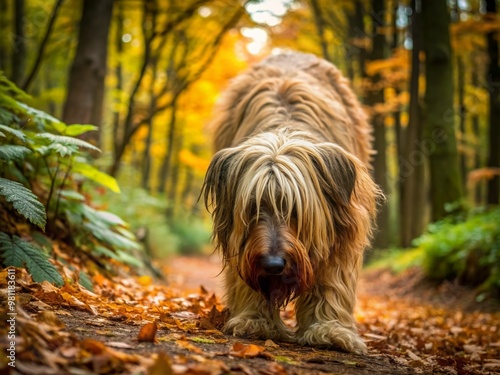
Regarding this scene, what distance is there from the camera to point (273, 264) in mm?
3410

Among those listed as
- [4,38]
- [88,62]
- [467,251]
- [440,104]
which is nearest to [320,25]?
[440,104]

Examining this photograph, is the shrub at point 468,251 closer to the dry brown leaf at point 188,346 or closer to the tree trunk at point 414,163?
the tree trunk at point 414,163

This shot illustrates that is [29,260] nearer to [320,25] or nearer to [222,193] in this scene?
[222,193]

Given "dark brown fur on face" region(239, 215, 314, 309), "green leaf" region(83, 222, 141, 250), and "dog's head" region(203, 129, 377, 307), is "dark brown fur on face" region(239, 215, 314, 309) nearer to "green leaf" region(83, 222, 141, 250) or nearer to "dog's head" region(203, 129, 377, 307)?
"dog's head" region(203, 129, 377, 307)

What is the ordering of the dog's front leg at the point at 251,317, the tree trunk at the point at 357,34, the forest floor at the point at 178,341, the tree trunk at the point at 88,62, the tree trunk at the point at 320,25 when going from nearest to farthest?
the forest floor at the point at 178,341 → the dog's front leg at the point at 251,317 → the tree trunk at the point at 88,62 → the tree trunk at the point at 357,34 → the tree trunk at the point at 320,25

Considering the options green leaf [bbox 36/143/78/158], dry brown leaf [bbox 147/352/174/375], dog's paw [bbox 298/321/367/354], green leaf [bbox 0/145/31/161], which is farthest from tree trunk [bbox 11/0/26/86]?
dry brown leaf [bbox 147/352/174/375]

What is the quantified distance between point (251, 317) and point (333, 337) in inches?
23.5

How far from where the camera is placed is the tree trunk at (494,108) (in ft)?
42.8

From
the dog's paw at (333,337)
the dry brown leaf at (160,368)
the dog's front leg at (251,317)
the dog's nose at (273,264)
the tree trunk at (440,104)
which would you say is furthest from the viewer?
the tree trunk at (440,104)

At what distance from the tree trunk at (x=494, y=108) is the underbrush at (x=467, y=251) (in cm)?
262

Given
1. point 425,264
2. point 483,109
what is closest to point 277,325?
point 425,264

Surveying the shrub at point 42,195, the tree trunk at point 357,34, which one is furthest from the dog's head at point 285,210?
the tree trunk at point 357,34

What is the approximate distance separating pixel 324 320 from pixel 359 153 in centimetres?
229

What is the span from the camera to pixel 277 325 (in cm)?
402
